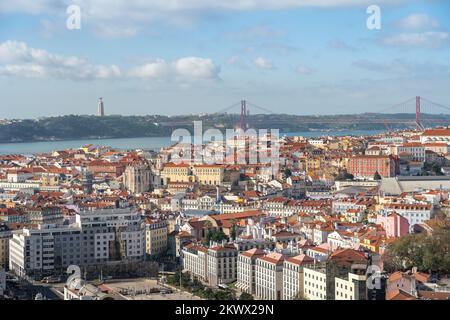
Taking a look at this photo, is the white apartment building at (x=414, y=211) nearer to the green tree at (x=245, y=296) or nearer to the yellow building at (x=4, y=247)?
the green tree at (x=245, y=296)

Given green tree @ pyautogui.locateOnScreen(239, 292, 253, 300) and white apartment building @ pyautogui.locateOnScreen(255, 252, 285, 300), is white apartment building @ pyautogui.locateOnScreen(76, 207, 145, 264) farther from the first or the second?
green tree @ pyautogui.locateOnScreen(239, 292, 253, 300)

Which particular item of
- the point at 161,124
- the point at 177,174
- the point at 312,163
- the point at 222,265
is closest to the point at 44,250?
the point at 222,265

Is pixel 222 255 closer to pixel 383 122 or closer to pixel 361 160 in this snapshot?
pixel 361 160

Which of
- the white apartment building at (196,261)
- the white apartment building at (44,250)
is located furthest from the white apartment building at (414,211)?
the white apartment building at (44,250)

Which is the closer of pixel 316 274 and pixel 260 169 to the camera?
pixel 316 274

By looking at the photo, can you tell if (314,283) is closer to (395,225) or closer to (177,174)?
(395,225)
